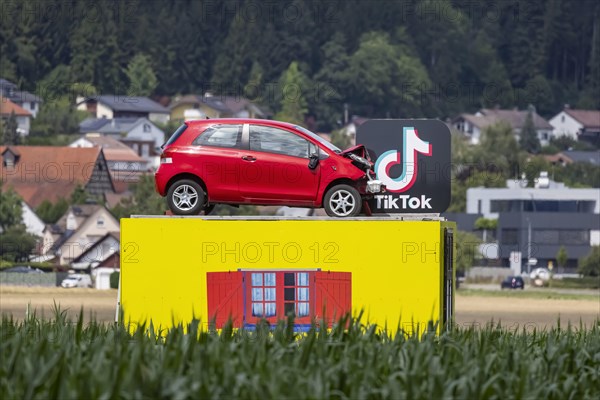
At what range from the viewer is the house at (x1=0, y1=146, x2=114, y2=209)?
583 ft

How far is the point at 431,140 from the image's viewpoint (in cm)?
→ 2895

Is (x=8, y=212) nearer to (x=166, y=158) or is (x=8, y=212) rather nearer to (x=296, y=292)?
(x=166, y=158)

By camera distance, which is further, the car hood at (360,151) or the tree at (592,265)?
the tree at (592,265)

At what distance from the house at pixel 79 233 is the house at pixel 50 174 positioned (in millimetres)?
15834

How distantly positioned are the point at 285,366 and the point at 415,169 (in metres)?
13.6

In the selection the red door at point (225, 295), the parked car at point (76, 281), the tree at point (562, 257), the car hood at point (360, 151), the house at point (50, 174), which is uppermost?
the house at point (50, 174)

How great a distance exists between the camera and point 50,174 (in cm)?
19588

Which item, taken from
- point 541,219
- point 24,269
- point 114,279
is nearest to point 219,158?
point 114,279

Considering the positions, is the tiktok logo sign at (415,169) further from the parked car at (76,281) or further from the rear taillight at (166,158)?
the parked car at (76,281)

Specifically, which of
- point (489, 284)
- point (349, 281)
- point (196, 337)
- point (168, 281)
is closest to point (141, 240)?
point (168, 281)

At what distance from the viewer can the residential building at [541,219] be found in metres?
152

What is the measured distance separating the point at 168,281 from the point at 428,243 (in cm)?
385

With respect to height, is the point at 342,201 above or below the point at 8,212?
below

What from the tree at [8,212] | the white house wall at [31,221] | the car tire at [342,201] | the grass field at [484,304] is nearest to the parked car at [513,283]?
the grass field at [484,304]
